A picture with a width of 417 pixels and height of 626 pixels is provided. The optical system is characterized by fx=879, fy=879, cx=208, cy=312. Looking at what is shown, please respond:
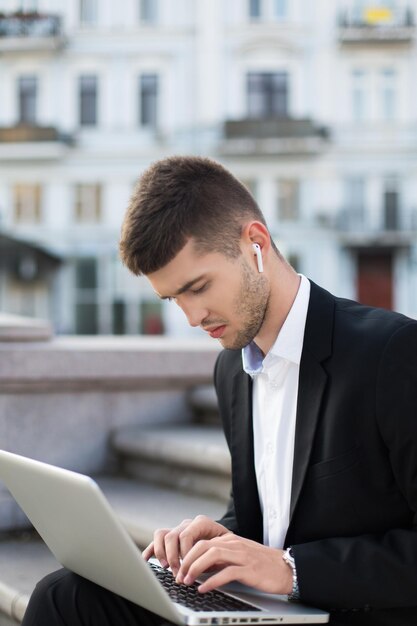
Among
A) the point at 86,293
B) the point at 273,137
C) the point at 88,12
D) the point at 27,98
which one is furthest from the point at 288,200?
the point at 27,98

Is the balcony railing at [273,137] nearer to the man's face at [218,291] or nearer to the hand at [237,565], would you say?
the man's face at [218,291]

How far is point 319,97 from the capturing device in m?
21.3

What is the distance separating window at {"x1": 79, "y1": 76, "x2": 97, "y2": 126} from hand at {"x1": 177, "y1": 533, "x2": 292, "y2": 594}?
69.8ft

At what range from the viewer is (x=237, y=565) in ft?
4.60

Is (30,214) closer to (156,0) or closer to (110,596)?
(156,0)

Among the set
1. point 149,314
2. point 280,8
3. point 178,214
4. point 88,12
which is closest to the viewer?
point 178,214

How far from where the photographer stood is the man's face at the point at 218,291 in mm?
1540

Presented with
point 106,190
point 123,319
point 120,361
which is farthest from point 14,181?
point 120,361

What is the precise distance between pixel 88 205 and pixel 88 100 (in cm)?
268

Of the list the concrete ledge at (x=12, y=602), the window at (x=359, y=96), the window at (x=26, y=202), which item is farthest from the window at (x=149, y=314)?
the concrete ledge at (x=12, y=602)

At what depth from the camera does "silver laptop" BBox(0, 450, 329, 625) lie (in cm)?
130

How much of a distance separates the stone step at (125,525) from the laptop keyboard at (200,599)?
854 millimetres

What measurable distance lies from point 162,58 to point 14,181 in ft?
15.5

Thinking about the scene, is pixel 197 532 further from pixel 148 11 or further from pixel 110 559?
pixel 148 11
